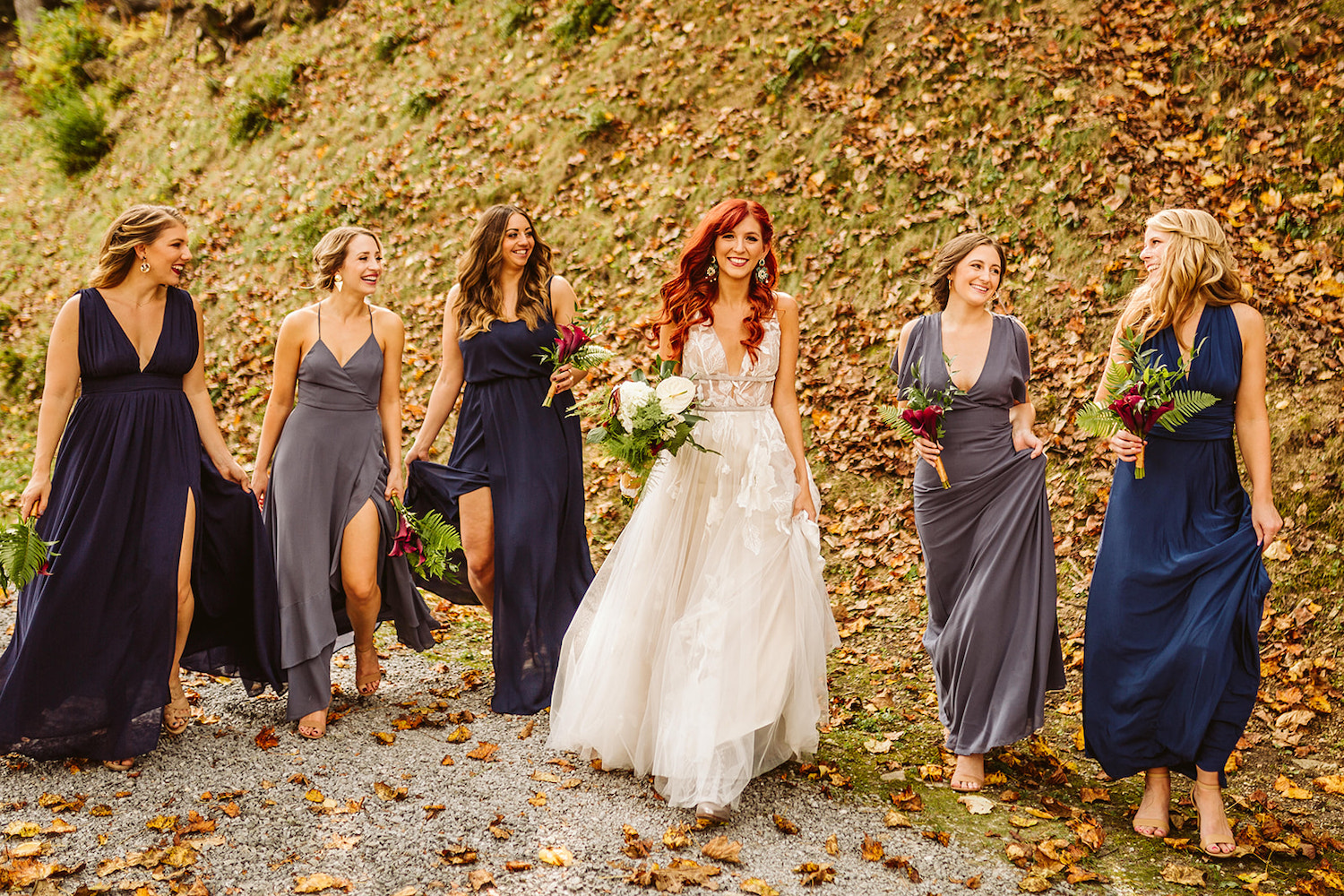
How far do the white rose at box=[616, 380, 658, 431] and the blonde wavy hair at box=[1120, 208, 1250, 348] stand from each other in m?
2.34

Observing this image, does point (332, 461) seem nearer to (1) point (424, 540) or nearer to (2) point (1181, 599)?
(1) point (424, 540)

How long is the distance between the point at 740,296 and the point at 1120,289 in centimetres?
496

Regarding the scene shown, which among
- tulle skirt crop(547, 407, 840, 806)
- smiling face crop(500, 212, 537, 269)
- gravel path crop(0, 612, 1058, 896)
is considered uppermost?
smiling face crop(500, 212, 537, 269)

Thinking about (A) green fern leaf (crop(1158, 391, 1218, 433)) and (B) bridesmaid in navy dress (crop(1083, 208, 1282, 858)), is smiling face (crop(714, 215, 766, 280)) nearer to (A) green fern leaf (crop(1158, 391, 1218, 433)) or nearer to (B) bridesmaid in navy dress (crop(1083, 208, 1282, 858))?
(B) bridesmaid in navy dress (crop(1083, 208, 1282, 858))

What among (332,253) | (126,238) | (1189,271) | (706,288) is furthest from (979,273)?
(126,238)

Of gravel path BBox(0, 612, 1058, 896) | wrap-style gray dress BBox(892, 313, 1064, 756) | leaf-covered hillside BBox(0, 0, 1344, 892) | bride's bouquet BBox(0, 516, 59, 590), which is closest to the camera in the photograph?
gravel path BBox(0, 612, 1058, 896)

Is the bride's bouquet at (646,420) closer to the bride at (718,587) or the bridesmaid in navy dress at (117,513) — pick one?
the bride at (718,587)

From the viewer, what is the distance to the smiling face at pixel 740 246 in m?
5.00

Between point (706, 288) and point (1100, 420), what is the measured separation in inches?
78.9

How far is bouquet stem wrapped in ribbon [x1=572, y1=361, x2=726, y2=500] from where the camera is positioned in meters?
4.68

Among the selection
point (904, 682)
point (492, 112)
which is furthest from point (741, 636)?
point (492, 112)

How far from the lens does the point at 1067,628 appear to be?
22.1 feet

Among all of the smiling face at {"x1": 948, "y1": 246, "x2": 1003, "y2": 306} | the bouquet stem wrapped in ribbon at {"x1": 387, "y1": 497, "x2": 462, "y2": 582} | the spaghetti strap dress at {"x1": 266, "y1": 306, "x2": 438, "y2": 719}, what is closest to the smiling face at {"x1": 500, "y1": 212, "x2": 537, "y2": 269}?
the spaghetti strap dress at {"x1": 266, "y1": 306, "x2": 438, "y2": 719}

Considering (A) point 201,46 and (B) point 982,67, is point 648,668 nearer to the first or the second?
(B) point 982,67
